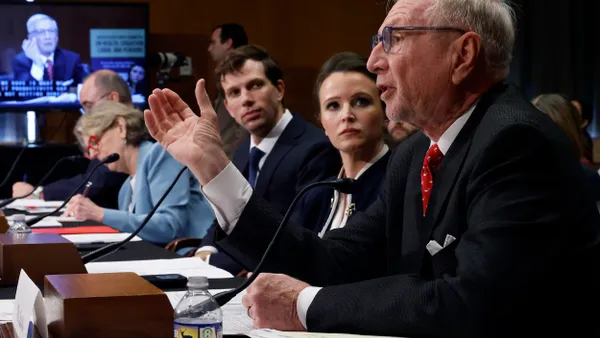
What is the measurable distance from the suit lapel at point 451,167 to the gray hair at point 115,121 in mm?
2884

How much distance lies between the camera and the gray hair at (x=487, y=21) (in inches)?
69.6

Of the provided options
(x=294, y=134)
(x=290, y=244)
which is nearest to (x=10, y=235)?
(x=290, y=244)

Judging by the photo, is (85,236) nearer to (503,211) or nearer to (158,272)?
(158,272)

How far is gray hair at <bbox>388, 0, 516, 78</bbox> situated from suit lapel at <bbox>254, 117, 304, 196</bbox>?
5.81 ft

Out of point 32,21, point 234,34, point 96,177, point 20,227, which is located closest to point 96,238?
point 20,227

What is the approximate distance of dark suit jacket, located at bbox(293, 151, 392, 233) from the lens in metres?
2.71

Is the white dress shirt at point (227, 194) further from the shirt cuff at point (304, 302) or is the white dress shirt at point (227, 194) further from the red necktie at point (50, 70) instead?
the red necktie at point (50, 70)

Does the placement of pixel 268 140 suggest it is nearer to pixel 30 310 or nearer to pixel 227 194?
pixel 227 194

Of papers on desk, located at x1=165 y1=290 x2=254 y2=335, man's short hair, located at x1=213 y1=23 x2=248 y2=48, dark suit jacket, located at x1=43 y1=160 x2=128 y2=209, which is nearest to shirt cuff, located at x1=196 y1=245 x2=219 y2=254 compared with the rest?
dark suit jacket, located at x1=43 y1=160 x2=128 y2=209

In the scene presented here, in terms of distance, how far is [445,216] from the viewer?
65.4 inches

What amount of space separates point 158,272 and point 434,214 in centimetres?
95

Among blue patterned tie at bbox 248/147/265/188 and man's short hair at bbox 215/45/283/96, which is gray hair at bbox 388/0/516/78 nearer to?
blue patterned tie at bbox 248/147/265/188

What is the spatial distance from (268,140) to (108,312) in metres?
2.40

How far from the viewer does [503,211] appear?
1503 mm
